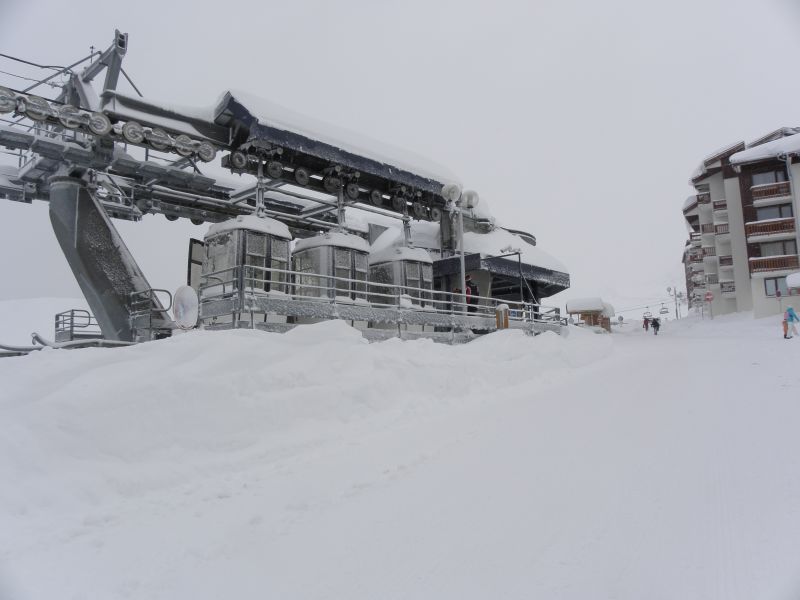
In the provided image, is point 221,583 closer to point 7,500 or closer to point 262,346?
point 7,500

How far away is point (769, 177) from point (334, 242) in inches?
1804

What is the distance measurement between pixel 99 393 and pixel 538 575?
6.07 m

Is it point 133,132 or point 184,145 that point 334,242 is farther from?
point 133,132

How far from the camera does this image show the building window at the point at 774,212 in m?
44.1

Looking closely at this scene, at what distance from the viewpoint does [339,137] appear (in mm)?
17812

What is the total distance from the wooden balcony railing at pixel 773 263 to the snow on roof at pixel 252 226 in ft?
140

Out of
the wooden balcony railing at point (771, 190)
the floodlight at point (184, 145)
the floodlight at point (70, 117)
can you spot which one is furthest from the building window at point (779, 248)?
the floodlight at point (70, 117)

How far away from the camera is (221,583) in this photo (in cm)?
386

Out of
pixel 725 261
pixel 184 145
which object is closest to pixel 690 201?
pixel 725 261

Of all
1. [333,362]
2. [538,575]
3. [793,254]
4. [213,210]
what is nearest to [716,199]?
[793,254]

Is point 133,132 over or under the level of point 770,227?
under

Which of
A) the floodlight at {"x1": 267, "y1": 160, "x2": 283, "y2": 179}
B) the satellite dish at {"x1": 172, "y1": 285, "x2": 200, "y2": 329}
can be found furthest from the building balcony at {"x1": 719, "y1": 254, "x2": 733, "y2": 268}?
the satellite dish at {"x1": 172, "y1": 285, "x2": 200, "y2": 329}

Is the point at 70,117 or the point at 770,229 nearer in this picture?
the point at 70,117

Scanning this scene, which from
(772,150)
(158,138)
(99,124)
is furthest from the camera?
(772,150)
